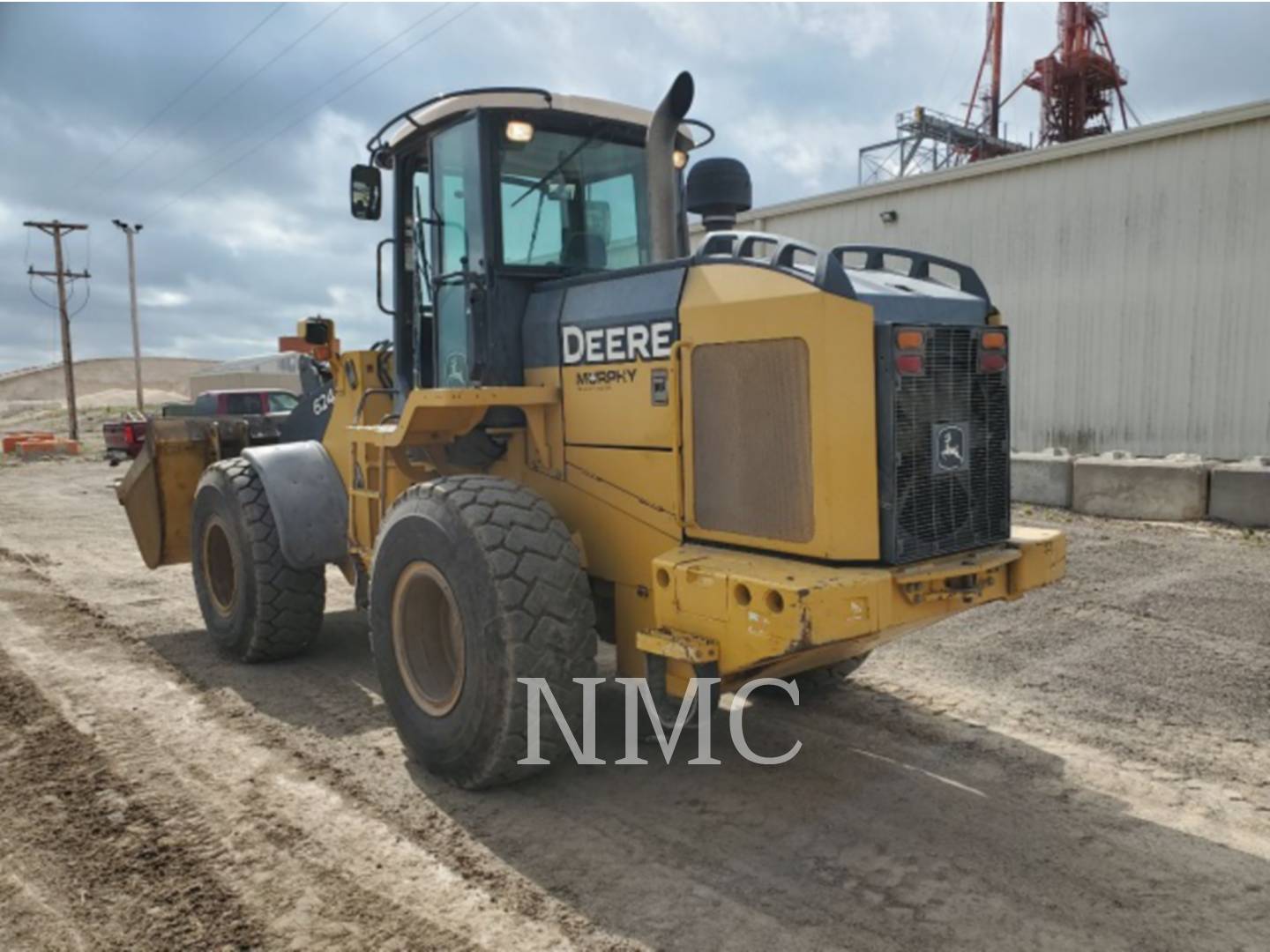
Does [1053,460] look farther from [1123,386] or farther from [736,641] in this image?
[736,641]

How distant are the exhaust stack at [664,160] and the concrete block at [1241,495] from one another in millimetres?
7392

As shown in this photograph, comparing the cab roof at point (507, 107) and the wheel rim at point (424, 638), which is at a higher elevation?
the cab roof at point (507, 107)

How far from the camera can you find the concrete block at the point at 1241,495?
9.27m

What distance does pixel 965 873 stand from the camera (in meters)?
3.46

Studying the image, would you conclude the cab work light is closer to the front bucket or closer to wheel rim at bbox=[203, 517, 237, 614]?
wheel rim at bbox=[203, 517, 237, 614]

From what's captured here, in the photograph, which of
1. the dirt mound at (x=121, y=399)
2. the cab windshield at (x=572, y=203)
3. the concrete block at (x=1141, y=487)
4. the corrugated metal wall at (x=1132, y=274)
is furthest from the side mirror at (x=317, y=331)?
the dirt mound at (x=121, y=399)

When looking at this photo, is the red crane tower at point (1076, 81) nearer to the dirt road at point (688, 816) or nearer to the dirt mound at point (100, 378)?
the dirt road at point (688, 816)

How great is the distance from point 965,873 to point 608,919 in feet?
4.11

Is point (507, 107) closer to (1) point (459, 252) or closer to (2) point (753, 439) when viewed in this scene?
(1) point (459, 252)

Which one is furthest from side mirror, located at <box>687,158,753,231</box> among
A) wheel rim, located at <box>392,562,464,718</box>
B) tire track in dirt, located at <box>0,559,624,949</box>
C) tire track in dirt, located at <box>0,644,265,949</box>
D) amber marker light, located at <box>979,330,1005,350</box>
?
tire track in dirt, located at <box>0,644,265,949</box>

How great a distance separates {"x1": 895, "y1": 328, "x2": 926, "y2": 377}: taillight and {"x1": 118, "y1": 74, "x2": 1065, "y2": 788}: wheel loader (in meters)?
0.01

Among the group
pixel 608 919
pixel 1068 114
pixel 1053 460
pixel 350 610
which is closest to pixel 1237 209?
pixel 1053 460

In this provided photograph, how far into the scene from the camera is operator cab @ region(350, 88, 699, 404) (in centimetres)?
477

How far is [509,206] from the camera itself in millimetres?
4820
